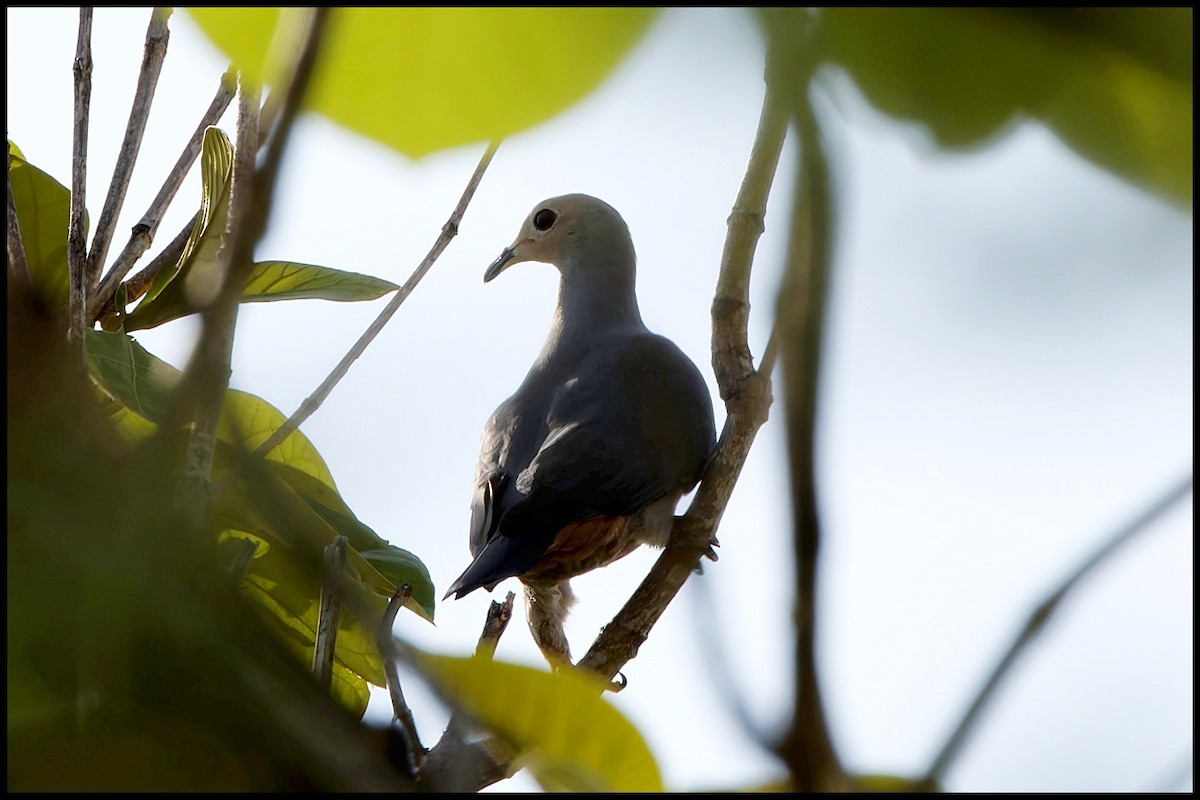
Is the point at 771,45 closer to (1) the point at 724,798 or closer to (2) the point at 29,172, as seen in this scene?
(1) the point at 724,798

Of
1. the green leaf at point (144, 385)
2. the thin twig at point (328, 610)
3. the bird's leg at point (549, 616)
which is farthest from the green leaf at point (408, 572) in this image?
the bird's leg at point (549, 616)

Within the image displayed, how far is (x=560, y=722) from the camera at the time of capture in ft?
1.60

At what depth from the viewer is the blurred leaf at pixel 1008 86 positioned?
0.38m

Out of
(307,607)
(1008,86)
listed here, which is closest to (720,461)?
(307,607)

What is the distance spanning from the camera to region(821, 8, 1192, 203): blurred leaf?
0.38m

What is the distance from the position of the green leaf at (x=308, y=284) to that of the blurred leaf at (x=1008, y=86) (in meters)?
1.59

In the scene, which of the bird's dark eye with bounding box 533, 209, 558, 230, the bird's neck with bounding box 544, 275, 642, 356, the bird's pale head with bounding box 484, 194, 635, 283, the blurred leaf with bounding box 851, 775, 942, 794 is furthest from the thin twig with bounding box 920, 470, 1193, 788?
the bird's dark eye with bounding box 533, 209, 558, 230

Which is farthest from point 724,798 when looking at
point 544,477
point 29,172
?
point 544,477

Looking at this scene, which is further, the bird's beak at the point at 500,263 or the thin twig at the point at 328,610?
the bird's beak at the point at 500,263

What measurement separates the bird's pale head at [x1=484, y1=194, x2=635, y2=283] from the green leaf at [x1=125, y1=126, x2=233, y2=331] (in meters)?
1.88

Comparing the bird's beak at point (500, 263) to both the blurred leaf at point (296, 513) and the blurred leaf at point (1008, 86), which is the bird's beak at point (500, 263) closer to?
the blurred leaf at point (296, 513)

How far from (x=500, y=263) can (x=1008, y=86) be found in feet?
11.5

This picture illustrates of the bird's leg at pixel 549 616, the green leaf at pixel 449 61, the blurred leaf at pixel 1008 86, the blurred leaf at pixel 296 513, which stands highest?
the bird's leg at pixel 549 616

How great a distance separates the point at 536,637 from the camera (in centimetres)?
271
